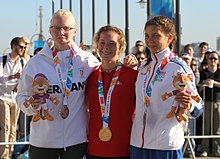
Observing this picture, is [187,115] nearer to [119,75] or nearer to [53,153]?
[119,75]

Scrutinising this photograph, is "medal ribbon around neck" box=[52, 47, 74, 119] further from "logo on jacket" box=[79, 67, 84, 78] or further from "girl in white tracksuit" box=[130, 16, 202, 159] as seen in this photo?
"girl in white tracksuit" box=[130, 16, 202, 159]

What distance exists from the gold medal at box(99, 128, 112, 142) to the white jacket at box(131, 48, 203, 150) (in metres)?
0.22

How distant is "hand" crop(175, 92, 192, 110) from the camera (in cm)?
375

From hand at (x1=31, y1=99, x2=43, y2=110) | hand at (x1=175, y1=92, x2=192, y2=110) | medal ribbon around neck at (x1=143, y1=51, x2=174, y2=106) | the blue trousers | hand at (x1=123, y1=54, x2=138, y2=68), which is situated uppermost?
hand at (x1=123, y1=54, x2=138, y2=68)

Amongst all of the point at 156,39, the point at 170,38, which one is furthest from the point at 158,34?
the point at 170,38

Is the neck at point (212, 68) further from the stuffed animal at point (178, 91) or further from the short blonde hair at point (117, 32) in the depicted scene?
the stuffed animal at point (178, 91)

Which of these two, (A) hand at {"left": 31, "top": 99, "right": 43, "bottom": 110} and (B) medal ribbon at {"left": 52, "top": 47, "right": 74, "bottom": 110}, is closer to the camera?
(A) hand at {"left": 31, "top": 99, "right": 43, "bottom": 110}

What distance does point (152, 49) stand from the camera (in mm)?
3992

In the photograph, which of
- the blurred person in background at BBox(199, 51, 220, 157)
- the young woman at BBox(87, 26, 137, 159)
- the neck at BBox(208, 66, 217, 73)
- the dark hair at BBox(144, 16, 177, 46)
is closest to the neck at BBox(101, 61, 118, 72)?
the young woman at BBox(87, 26, 137, 159)

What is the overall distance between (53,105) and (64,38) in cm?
58

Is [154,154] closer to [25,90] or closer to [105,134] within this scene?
[105,134]

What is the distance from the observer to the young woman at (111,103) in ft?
13.6

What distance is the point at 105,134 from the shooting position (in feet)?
13.5

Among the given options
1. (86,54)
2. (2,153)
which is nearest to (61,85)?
(86,54)
